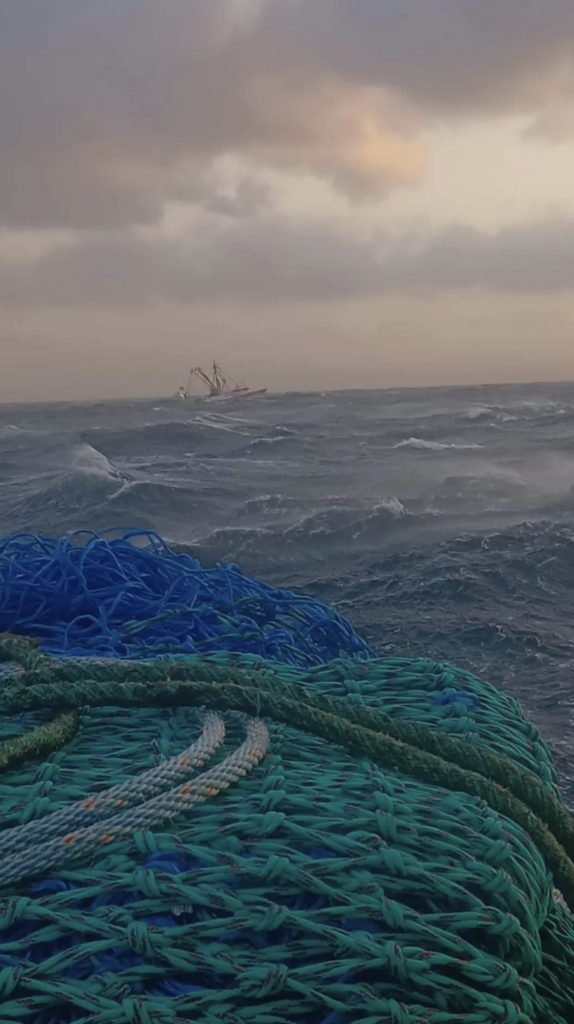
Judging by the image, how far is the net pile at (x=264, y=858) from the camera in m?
1.02

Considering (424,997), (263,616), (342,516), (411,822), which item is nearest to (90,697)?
(411,822)

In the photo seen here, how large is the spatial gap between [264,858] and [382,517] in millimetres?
8307

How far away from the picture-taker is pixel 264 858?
1.12m

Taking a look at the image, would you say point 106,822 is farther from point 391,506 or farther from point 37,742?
point 391,506

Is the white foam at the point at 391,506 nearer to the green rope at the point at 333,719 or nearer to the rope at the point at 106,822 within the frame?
the green rope at the point at 333,719

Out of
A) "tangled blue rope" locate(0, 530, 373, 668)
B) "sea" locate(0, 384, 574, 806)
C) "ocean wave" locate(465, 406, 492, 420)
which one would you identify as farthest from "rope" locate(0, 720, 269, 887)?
"ocean wave" locate(465, 406, 492, 420)

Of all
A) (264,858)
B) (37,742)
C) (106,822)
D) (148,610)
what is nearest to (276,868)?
(264,858)

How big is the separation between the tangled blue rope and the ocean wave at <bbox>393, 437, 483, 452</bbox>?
15.9m

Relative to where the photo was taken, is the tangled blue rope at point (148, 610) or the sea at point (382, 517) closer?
the tangled blue rope at point (148, 610)

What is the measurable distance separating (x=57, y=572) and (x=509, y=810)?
1350mm

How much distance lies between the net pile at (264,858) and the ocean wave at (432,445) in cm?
1675

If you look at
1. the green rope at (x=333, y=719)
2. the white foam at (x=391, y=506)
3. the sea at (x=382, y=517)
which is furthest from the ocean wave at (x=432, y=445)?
the green rope at (x=333, y=719)

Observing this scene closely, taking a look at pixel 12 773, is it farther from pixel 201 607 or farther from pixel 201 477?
pixel 201 477

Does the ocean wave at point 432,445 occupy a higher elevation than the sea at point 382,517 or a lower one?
higher
